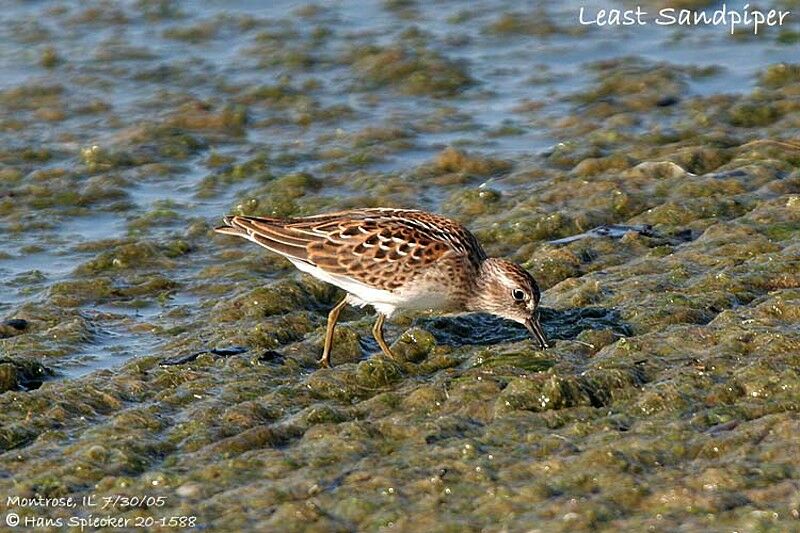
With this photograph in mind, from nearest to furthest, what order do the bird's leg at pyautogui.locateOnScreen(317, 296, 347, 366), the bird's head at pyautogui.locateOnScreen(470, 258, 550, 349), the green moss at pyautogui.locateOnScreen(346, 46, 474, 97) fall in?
the bird's leg at pyautogui.locateOnScreen(317, 296, 347, 366) < the bird's head at pyautogui.locateOnScreen(470, 258, 550, 349) < the green moss at pyautogui.locateOnScreen(346, 46, 474, 97)

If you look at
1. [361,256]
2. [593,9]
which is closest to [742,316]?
[361,256]

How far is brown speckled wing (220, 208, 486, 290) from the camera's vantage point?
8.02 m

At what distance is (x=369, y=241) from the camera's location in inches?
317

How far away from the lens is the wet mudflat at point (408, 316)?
625 cm

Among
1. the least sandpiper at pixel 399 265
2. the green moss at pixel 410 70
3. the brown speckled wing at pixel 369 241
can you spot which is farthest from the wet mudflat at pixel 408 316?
the brown speckled wing at pixel 369 241

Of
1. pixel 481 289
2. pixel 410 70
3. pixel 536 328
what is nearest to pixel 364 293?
pixel 481 289

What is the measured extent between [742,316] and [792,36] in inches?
265

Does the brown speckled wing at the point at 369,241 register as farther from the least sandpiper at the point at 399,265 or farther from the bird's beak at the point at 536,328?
the bird's beak at the point at 536,328

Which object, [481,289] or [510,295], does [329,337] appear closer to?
[481,289]

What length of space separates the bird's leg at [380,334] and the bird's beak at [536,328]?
2.65 ft

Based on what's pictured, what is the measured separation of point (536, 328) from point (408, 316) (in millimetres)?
1002

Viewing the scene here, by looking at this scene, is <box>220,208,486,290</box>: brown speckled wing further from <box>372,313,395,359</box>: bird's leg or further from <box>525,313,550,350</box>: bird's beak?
<box>525,313,550,350</box>: bird's beak

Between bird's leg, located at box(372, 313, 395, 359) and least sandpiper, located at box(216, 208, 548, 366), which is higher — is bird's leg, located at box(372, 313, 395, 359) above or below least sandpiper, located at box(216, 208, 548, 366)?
below

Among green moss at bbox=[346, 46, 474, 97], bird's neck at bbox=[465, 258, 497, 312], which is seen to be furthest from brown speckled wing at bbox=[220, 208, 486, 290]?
green moss at bbox=[346, 46, 474, 97]
